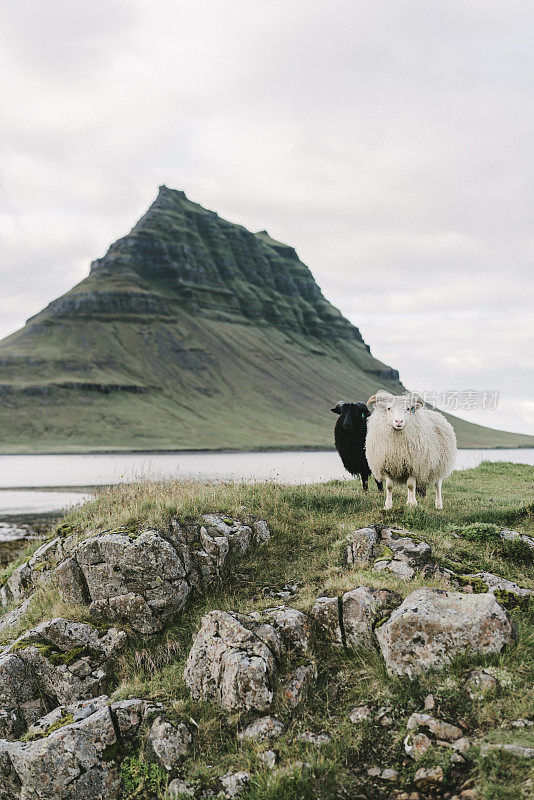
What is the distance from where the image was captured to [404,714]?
730 centimetres

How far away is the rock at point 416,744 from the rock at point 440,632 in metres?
1.06

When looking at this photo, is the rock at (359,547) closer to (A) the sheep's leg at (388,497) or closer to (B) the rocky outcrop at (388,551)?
(B) the rocky outcrop at (388,551)

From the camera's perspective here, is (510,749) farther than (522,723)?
No

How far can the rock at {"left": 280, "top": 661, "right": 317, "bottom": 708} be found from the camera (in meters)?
8.05

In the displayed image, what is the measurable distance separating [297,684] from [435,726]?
7.20ft

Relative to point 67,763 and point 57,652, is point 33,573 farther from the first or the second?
point 67,763

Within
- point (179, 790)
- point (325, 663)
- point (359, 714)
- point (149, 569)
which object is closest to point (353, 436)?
point (149, 569)

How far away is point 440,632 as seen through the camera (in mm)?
7836

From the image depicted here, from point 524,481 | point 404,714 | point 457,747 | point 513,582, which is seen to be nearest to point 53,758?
point 404,714

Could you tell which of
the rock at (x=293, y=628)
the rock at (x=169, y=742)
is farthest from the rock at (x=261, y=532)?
the rock at (x=169, y=742)

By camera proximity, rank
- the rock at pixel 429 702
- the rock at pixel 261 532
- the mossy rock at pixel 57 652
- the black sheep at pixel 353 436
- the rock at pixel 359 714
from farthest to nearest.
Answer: the black sheep at pixel 353 436 < the rock at pixel 261 532 < the mossy rock at pixel 57 652 < the rock at pixel 359 714 < the rock at pixel 429 702

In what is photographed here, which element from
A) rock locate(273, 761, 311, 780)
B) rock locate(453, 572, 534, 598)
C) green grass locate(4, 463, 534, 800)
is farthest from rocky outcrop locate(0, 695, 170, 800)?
rock locate(453, 572, 534, 598)

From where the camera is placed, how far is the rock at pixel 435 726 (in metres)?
6.67

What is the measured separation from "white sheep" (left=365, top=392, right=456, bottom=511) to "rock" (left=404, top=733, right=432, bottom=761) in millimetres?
6609
